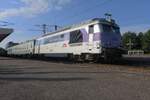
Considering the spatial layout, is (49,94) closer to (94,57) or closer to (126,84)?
(126,84)

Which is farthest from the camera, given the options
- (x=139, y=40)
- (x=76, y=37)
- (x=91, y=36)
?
(x=139, y=40)

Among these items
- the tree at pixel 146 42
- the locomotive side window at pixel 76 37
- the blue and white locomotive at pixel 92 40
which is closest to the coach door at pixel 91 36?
the blue and white locomotive at pixel 92 40

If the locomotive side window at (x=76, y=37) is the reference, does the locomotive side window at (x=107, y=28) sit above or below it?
above

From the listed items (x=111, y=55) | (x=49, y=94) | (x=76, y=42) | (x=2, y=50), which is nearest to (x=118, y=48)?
(x=111, y=55)

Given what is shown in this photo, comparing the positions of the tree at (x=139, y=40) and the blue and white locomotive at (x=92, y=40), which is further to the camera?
the tree at (x=139, y=40)

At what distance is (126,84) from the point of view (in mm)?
10820

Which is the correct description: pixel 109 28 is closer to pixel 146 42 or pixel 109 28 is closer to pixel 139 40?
pixel 146 42

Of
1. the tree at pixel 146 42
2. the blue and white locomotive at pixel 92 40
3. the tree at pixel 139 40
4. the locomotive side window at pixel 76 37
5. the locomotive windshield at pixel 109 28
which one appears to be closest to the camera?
the blue and white locomotive at pixel 92 40

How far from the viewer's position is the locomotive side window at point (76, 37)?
25.1 meters

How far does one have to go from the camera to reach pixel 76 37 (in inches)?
1021

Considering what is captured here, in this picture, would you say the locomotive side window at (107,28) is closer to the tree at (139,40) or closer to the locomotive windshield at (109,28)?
the locomotive windshield at (109,28)

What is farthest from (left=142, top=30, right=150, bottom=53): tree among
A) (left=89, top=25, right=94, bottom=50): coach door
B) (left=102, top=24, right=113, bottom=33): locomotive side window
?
(left=89, top=25, right=94, bottom=50): coach door

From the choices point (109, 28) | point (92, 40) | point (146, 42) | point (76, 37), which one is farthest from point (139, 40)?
point (92, 40)

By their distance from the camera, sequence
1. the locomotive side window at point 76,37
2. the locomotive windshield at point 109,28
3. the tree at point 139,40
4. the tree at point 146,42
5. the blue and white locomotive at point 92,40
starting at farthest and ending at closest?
the tree at point 139,40 → the tree at point 146,42 → the locomotive side window at point 76,37 → the locomotive windshield at point 109,28 → the blue and white locomotive at point 92,40
